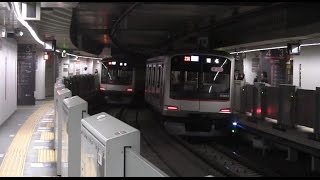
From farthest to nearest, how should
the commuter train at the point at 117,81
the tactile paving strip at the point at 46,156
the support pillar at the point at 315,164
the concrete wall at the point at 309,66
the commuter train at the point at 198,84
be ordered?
the commuter train at the point at 117,81 < the concrete wall at the point at 309,66 < the commuter train at the point at 198,84 < the support pillar at the point at 315,164 < the tactile paving strip at the point at 46,156

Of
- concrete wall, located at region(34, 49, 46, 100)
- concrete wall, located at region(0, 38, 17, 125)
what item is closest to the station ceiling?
concrete wall, located at region(0, 38, 17, 125)

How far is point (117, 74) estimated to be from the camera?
26.0 m

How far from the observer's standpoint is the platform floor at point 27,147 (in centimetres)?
887

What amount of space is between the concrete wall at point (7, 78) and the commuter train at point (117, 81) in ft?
21.1

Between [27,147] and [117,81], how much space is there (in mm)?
14604

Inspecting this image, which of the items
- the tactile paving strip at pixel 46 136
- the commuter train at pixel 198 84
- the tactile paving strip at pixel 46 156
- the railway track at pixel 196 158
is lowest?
the railway track at pixel 196 158

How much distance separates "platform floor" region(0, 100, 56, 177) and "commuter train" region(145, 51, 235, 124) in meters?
3.82

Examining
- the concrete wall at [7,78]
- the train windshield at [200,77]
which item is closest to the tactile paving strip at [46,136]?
the concrete wall at [7,78]

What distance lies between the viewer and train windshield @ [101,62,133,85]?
25.9 meters

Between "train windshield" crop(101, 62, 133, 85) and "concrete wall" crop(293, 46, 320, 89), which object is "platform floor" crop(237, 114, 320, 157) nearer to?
"concrete wall" crop(293, 46, 320, 89)

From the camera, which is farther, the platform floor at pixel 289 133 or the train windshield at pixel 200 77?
the train windshield at pixel 200 77

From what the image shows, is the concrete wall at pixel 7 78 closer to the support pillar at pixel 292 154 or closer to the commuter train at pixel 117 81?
the commuter train at pixel 117 81

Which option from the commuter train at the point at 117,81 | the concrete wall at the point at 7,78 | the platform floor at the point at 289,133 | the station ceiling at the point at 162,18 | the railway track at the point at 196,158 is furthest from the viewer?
the commuter train at the point at 117,81

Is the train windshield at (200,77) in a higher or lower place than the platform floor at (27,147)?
higher
